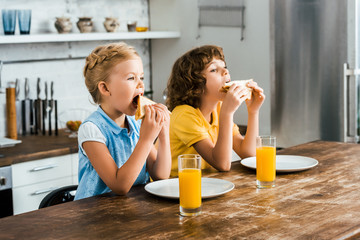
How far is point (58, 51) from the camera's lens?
3795mm

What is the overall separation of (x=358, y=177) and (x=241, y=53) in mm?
1996

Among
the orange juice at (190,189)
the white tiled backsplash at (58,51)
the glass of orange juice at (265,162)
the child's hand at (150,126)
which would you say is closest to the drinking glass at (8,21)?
the white tiled backsplash at (58,51)

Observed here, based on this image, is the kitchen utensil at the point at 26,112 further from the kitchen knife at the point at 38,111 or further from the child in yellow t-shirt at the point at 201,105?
the child in yellow t-shirt at the point at 201,105

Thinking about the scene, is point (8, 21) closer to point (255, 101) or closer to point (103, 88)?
point (103, 88)

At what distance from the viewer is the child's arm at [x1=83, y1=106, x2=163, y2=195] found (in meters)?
1.70

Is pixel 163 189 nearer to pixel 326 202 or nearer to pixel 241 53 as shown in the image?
pixel 326 202

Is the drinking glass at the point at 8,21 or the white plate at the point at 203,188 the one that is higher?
the drinking glass at the point at 8,21

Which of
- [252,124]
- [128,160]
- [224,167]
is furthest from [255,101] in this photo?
[128,160]

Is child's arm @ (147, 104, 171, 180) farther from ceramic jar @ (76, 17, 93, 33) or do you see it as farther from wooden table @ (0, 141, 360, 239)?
ceramic jar @ (76, 17, 93, 33)

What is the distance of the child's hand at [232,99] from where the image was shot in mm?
2061

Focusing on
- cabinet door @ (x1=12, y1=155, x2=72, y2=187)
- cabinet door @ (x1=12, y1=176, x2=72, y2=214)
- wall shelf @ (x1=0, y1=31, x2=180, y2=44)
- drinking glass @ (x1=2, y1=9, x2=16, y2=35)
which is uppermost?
drinking glass @ (x1=2, y1=9, x2=16, y2=35)

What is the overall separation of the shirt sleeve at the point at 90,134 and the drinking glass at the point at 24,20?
171 cm

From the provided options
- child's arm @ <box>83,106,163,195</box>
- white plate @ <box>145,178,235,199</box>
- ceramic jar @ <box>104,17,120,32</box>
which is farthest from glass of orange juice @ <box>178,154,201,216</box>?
ceramic jar @ <box>104,17,120,32</box>

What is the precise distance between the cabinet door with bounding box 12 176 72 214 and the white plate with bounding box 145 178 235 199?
4.69 feet
